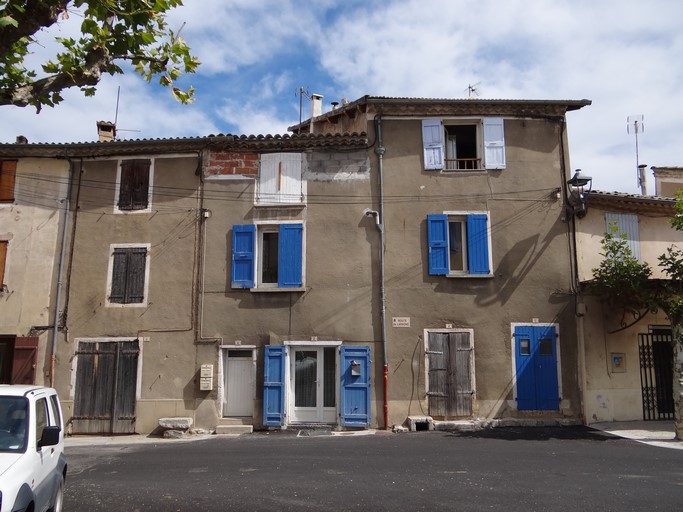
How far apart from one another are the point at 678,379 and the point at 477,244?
506 centimetres

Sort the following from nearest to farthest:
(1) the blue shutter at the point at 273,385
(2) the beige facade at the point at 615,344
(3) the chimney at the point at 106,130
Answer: (1) the blue shutter at the point at 273,385 → (2) the beige facade at the point at 615,344 → (3) the chimney at the point at 106,130

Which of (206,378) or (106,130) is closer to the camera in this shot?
(206,378)

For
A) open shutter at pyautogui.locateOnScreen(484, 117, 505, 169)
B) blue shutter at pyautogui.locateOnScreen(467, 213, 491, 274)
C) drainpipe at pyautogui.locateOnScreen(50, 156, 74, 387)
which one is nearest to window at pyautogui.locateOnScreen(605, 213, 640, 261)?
open shutter at pyautogui.locateOnScreen(484, 117, 505, 169)

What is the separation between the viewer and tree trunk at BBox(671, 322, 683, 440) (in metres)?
10.9

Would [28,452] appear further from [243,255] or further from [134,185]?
[134,185]

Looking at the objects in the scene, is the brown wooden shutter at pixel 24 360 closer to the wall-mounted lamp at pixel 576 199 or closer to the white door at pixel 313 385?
the white door at pixel 313 385

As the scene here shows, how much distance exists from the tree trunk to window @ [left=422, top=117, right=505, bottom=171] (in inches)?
215

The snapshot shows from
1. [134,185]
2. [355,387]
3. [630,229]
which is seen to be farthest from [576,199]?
[134,185]

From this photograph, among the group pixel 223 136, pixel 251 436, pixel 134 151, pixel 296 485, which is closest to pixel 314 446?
pixel 251 436

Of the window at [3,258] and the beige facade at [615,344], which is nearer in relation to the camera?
the beige facade at [615,344]

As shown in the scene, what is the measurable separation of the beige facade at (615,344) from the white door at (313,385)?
5.97m

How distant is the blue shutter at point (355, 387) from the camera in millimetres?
12969

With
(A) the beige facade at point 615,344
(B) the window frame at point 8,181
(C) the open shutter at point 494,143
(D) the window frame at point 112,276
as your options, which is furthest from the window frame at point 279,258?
(A) the beige facade at point 615,344

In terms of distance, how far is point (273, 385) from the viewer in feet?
43.1
